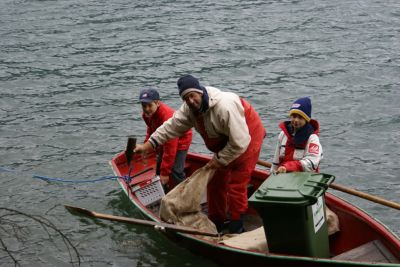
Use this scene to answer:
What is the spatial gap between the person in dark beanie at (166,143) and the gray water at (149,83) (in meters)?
1.05

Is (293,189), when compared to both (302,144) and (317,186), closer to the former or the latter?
(317,186)

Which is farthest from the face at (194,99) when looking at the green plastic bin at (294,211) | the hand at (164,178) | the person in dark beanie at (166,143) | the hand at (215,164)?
the hand at (164,178)

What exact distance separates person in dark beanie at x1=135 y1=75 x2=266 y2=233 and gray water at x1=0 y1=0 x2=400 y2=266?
1.00 m

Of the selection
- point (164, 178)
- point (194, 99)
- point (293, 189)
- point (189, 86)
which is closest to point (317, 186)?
point (293, 189)

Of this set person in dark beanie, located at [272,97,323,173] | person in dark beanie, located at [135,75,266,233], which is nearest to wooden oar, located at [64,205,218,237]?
person in dark beanie, located at [135,75,266,233]

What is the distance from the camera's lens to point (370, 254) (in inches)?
357

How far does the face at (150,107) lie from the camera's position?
36.6 ft

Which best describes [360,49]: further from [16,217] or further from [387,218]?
[16,217]

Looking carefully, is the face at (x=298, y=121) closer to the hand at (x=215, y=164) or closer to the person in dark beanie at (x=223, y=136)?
the person in dark beanie at (x=223, y=136)

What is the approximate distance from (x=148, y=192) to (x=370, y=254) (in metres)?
4.00

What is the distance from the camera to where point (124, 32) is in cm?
2423

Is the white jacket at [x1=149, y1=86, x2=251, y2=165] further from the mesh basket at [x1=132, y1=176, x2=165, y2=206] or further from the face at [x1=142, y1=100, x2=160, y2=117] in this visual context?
the mesh basket at [x1=132, y1=176, x2=165, y2=206]

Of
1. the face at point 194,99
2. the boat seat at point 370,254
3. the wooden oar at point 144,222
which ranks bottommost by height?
the boat seat at point 370,254

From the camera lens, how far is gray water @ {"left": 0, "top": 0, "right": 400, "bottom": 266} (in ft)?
41.2
